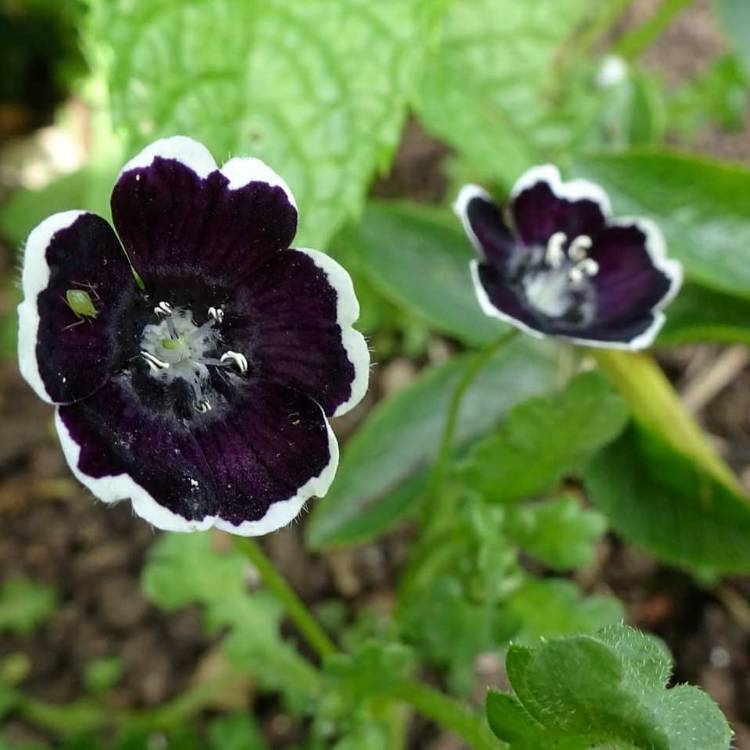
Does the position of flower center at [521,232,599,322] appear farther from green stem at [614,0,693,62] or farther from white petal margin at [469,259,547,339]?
green stem at [614,0,693,62]

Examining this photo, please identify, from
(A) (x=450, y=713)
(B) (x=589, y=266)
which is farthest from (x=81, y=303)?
(B) (x=589, y=266)

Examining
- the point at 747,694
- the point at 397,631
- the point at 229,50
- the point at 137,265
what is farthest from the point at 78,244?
the point at 747,694

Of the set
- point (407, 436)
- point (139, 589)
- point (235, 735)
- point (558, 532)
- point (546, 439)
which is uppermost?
point (546, 439)

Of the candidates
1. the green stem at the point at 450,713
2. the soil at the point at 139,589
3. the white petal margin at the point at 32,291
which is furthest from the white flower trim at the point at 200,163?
the soil at the point at 139,589

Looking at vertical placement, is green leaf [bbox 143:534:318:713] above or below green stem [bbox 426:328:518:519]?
below

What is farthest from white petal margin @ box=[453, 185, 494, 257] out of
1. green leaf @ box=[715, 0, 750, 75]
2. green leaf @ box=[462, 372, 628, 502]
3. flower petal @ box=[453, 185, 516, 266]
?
green leaf @ box=[715, 0, 750, 75]

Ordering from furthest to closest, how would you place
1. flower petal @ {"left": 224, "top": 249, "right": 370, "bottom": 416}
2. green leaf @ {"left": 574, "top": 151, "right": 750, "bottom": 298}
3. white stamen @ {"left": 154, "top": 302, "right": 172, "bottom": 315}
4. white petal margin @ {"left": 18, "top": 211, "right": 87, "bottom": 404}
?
green leaf @ {"left": 574, "top": 151, "right": 750, "bottom": 298}, white stamen @ {"left": 154, "top": 302, "right": 172, "bottom": 315}, flower petal @ {"left": 224, "top": 249, "right": 370, "bottom": 416}, white petal margin @ {"left": 18, "top": 211, "right": 87, "bottom": 404}

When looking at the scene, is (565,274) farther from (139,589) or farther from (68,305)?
(139,589)
